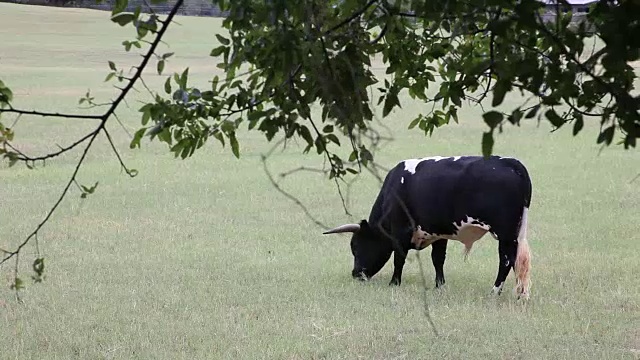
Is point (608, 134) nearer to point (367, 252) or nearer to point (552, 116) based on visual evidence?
point (552, 116)

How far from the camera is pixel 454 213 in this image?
26.4ft

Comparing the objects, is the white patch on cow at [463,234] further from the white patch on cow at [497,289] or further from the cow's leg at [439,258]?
the white patch on cow at [497,289]

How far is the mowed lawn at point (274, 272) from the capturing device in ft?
22.2

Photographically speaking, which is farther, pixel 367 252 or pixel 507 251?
pixel 367 252

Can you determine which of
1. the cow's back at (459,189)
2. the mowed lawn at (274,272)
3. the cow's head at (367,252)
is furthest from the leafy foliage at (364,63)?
the cow's head at (367,252)

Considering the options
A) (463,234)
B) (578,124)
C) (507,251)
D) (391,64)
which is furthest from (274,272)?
(578,124)

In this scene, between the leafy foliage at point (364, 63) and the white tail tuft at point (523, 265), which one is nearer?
the leafy foliage at point (364, 63)

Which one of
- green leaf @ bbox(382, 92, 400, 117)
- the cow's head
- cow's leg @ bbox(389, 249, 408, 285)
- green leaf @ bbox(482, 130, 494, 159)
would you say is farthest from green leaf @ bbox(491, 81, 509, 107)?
the cow's head

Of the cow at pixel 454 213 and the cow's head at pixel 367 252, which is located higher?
the cow at pixel 454 213

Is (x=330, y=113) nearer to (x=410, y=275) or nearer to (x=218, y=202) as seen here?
(x=410, y=275)

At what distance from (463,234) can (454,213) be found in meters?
0.26

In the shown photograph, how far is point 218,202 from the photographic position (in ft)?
41.1

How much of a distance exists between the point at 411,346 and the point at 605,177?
26.6 feet

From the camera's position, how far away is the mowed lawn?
6766mm
